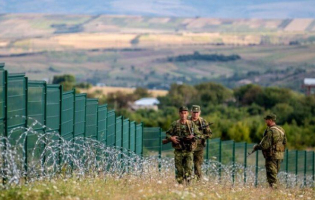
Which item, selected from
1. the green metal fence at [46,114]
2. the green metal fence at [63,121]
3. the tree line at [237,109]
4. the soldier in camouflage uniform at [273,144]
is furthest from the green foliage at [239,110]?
the soldier in camouflage uniform at [273,144]

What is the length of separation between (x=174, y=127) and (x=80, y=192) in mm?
4507

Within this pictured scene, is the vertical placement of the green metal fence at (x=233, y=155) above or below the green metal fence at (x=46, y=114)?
below

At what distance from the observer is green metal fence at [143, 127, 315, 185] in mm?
25188

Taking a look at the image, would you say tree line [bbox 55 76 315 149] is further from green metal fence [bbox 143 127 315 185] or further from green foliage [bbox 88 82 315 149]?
green metal fence [bbox 143 127 315 185]

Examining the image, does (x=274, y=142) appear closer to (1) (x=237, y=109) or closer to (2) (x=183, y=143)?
(2) (x=183, y=143)

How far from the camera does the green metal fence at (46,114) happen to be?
585 inches

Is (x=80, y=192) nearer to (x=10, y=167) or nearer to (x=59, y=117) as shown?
(x=10, y=167)

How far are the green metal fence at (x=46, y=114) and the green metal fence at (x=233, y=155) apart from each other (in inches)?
94.9

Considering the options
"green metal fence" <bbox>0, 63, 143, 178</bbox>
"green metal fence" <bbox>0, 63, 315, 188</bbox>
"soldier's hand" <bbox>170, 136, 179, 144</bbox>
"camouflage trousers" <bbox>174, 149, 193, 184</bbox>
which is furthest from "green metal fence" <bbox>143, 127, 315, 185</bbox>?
"soldier's hand" <bbox>170, 136, 179, 144</bbox>

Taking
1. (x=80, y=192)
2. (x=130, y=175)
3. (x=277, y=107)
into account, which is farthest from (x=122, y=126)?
(x=277, y=107)

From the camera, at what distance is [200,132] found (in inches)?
693

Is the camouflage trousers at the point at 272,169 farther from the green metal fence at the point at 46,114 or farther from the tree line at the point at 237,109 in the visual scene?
the tree line at the point at 237,109

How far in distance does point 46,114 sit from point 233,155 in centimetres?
1263

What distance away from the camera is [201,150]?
18.6 meters
